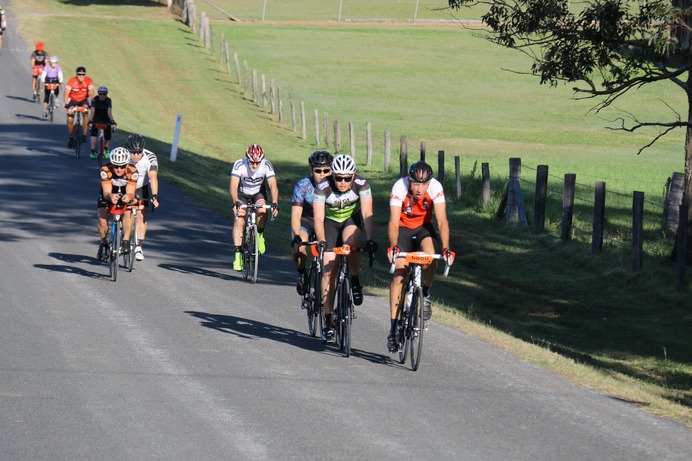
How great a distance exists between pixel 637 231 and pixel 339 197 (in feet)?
32.8

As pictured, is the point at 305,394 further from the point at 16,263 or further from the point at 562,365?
the point at 16,263

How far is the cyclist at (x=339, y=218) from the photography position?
36.9ft

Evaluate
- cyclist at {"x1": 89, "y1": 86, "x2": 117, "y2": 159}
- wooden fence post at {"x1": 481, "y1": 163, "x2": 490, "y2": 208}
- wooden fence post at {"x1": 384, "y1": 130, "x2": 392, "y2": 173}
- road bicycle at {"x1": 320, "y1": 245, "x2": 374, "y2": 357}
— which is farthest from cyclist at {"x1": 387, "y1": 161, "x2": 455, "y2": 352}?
wooden fence post at {"x1": 384, "y1": 130, "x2": 392, "y2": 173}

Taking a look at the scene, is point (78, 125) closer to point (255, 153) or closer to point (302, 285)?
point (255, 153)

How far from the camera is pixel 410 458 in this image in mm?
8016

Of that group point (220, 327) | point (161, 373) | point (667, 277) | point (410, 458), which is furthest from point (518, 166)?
point (410, 458)

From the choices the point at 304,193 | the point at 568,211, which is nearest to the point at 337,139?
the point at 568,211

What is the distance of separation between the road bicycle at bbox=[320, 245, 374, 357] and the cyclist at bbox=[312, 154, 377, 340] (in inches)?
3.1

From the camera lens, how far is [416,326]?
1071 cm

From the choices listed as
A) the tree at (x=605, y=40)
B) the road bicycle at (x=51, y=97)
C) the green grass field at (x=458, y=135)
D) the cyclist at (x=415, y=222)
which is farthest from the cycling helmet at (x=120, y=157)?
the road bicycle at (x=51, y=97)

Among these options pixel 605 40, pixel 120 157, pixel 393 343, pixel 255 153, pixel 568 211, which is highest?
pixel 605 40

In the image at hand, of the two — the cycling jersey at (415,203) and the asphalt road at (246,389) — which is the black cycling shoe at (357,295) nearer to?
the asphalt road at (246,389)

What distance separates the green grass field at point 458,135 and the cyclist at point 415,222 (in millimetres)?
1705

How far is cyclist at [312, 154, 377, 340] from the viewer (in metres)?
11.2
